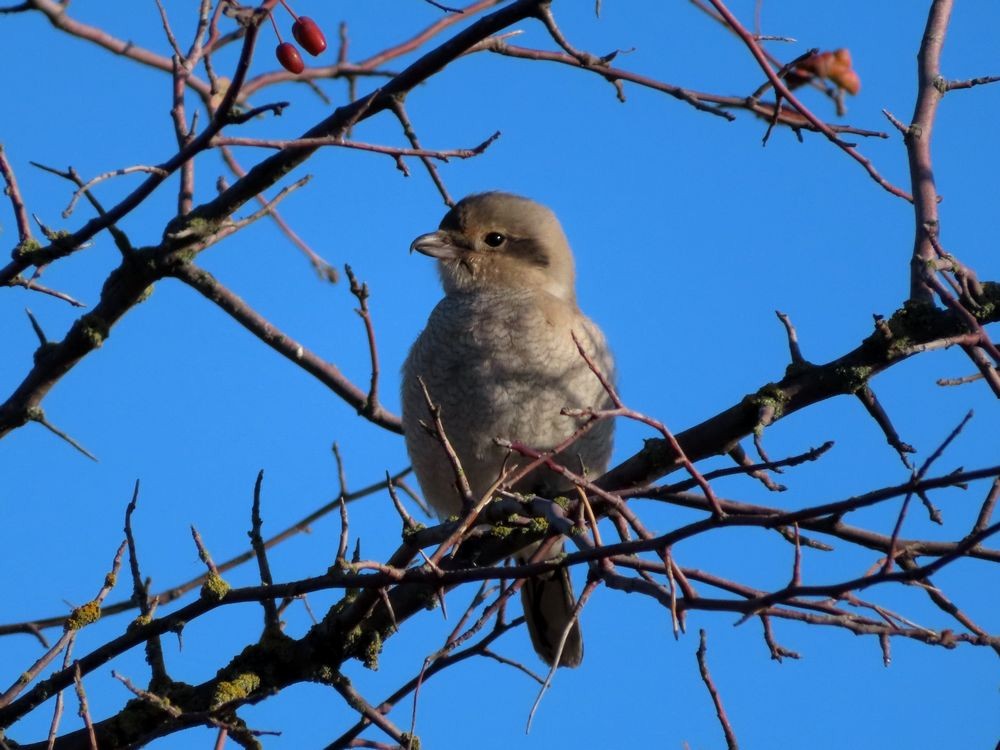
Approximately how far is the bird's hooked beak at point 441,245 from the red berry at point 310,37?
1823 mm

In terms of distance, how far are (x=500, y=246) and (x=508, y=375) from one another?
0.98 m

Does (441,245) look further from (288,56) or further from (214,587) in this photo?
(214,587)

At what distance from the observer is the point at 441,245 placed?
A: 5211mm

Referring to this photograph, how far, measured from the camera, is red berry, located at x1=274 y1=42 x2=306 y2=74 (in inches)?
131

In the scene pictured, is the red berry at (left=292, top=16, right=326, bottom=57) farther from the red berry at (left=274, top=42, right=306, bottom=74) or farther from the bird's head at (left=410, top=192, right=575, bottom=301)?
the bird's head at (left=410, top=192, right=575, bottom=301)

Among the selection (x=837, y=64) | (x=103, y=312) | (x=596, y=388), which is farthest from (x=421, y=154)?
(x=596, y=388)

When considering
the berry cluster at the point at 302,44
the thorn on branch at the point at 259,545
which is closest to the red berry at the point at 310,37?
the berry cluster at the point at 302,44

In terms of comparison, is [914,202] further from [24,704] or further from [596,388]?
[24,704]

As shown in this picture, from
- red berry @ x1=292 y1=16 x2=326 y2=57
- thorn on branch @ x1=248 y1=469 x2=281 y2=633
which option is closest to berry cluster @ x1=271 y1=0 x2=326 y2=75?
red berry @ x1=292 y1=16 x2=326 y2=57

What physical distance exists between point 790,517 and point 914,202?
132cm

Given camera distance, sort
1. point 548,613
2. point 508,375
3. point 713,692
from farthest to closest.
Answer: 1. point 548,613
2. point 508,375
3. point 713,692

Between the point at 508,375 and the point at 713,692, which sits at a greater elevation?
the point at 508,375

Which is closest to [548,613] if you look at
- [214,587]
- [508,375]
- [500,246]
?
[508,375]

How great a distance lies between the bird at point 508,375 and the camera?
14.2 ft
